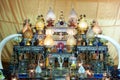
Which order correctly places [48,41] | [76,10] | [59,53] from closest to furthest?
[48,41], [59,53], [76,10]

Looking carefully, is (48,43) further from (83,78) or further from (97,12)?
Result: (97,12)

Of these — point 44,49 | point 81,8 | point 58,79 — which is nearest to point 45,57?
point 44,49

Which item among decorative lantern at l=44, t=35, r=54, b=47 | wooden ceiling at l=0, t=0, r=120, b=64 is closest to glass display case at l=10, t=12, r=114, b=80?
decorative lantern at l=44, t=35, r=54, b=47

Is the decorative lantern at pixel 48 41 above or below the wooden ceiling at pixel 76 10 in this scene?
below

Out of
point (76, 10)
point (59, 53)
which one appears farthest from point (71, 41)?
point (76, 10)

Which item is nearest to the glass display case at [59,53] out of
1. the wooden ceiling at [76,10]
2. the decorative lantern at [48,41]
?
the decorative lantern at [48,41]

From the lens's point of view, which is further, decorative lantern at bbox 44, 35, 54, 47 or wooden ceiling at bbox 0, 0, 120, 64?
wooden ceiling at bbox 0, 0, 120, 64

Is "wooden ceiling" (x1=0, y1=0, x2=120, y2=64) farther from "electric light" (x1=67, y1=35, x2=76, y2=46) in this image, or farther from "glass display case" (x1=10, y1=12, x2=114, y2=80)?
"electric light" (x1=67, y1=35, x2=76, y2=46)

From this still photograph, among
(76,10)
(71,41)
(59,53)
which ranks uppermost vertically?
(76,10)

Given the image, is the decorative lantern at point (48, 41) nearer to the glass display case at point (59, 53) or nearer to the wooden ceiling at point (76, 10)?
the glass display case at point (59, 53)

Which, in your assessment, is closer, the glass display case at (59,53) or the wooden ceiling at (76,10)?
the glass display case at (59,53)

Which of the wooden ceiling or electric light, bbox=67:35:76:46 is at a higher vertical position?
the wooden ceiling

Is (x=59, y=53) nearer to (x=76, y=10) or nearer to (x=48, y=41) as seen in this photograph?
(x=48, y=41)

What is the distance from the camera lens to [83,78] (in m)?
4.41
